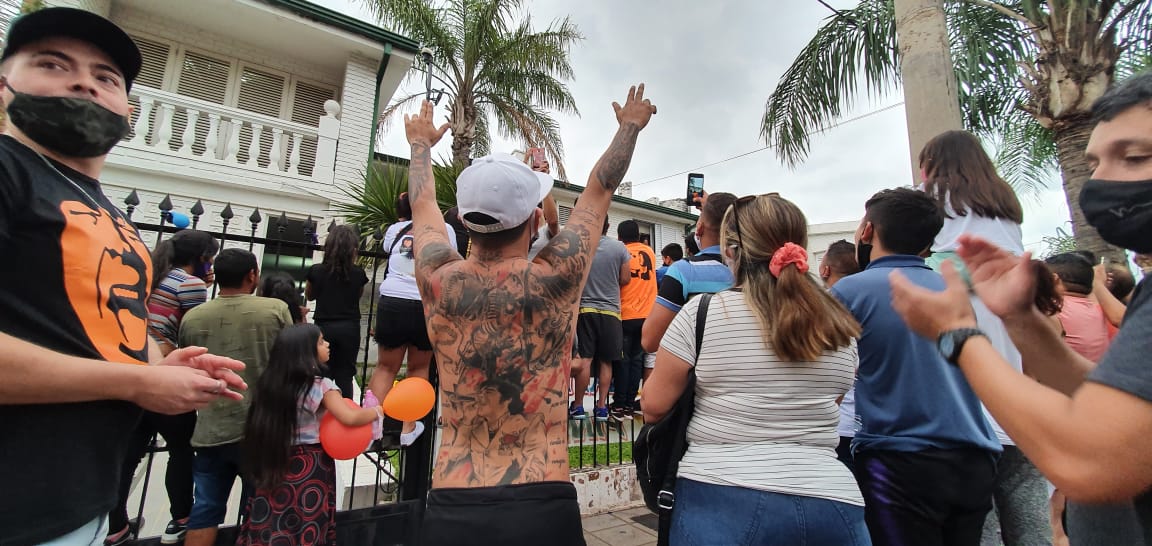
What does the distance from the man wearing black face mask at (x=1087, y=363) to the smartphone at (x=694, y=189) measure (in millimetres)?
2226

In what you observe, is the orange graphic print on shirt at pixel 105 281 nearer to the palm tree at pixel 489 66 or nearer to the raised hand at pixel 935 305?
the raised hand at pixel 935 305

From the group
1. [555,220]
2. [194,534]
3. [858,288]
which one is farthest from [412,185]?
[194,534]

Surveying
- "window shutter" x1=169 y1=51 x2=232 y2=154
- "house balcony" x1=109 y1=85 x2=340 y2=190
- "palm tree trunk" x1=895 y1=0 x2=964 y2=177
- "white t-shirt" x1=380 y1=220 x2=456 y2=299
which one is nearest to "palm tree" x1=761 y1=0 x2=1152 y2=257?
"palm tree trunk" x1=895 y1=0 x2=964 y2=177

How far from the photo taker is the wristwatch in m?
1.10

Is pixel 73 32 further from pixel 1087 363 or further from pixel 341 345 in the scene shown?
pixel 1087 363

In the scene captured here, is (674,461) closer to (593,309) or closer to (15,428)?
(15,428)

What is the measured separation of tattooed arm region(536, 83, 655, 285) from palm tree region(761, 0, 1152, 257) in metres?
6.21

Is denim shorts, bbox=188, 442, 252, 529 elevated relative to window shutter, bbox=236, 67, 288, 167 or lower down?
lower down

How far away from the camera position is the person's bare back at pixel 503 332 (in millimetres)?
1648

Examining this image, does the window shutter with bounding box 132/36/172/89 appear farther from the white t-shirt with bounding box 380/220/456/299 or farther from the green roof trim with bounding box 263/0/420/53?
the white t-shirt with bounding box 380/220/456/299

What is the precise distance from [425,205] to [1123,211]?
84.9 inches

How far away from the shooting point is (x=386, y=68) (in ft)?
33.3

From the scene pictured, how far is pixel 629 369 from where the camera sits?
211 inches

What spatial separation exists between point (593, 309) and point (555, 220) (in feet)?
5.44
